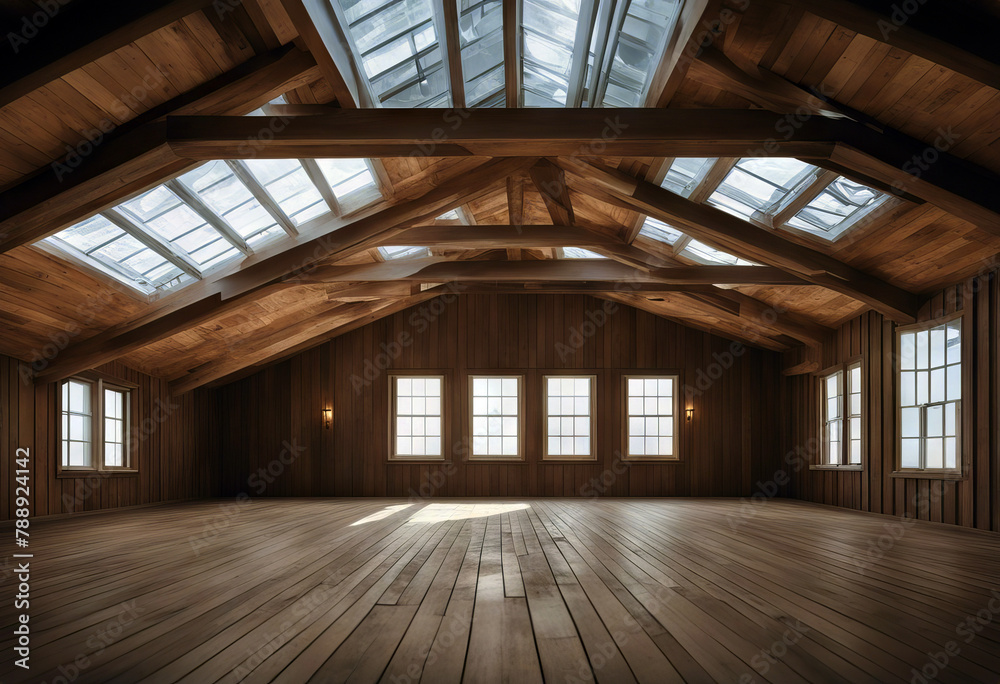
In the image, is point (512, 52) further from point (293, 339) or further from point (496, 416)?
point (496, 416)

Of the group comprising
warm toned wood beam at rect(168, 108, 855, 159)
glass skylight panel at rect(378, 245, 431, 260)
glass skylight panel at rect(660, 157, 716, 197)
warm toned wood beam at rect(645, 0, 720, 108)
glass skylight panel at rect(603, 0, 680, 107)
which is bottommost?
glass skylight panel at rect(378, 245, 431, 260)

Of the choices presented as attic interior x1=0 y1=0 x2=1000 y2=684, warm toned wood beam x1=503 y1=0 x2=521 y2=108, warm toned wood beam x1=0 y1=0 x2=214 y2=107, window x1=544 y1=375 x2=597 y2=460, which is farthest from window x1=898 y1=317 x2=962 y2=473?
warm toned wood beam x1=0 y1=0 x2=214 y2=107

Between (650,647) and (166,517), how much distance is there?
6.95 meters

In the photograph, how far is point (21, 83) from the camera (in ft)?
13.5

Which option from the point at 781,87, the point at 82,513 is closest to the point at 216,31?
the point at 781,87

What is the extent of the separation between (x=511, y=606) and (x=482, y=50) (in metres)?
4.25

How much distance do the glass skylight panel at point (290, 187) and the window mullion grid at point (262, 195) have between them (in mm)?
28

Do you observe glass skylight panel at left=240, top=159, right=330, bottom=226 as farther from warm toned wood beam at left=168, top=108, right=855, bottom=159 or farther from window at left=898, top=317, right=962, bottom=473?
window at left=898, top=317, right=962, bottom=473

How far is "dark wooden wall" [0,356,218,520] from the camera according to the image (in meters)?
7.40

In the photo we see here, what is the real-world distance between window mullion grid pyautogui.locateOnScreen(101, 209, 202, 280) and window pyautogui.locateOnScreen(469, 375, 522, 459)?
547cm

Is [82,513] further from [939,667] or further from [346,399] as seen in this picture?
[939,667]

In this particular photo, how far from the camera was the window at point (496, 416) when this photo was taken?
1238 centimetres

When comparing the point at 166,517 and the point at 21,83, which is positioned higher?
the point at 21,83

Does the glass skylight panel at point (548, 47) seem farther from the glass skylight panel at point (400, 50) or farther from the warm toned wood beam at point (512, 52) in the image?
the glass skylight panel at point (400, 50)
